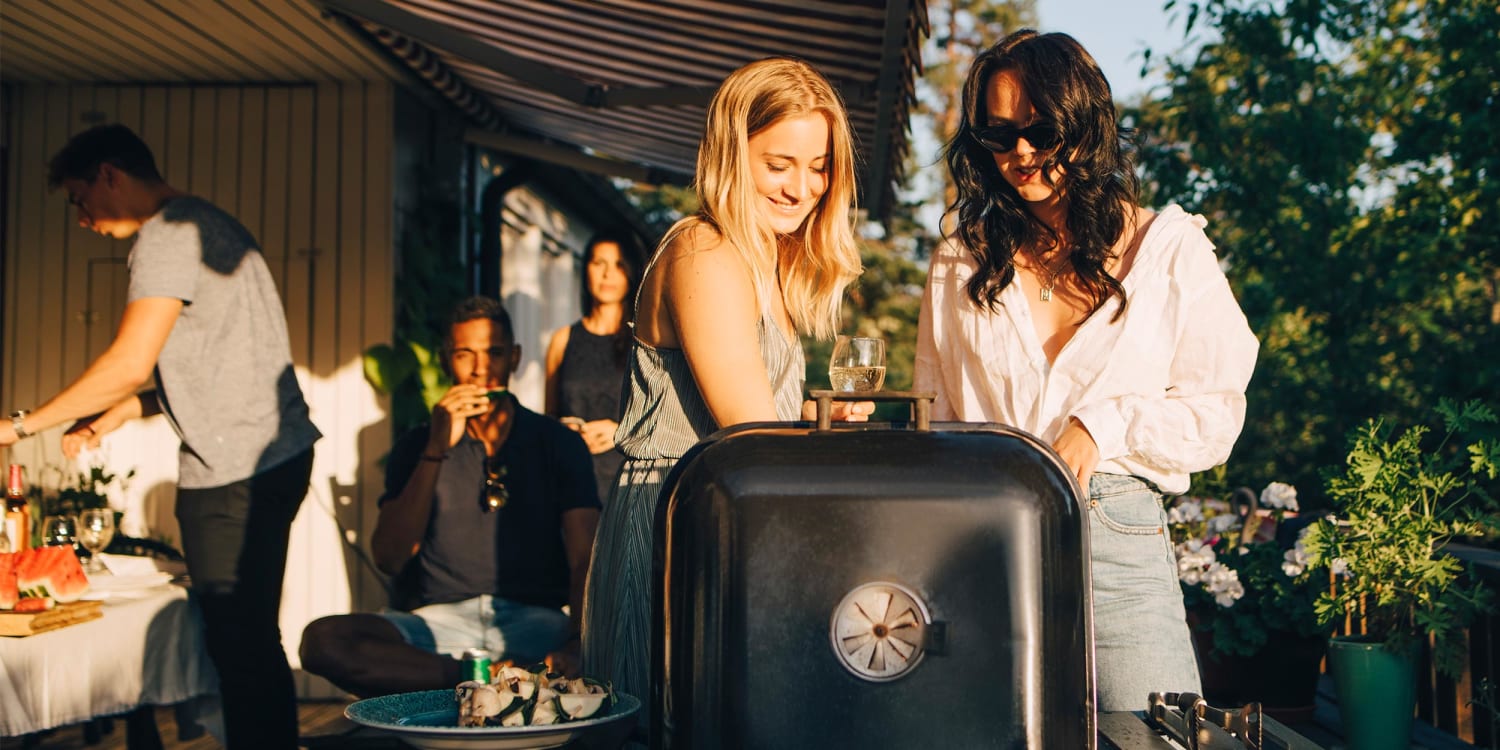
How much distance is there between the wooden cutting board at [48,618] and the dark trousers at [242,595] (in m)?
0.31

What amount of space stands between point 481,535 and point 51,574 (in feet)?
4.05

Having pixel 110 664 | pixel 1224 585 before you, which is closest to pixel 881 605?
pixel 110 664

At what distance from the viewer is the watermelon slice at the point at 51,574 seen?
284 centimetres

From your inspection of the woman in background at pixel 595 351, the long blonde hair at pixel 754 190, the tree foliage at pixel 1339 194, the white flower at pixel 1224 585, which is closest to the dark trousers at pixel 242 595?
the woman in background at pixel 595 351

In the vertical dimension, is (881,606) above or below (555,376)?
below

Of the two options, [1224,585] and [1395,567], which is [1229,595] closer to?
[1224,585]

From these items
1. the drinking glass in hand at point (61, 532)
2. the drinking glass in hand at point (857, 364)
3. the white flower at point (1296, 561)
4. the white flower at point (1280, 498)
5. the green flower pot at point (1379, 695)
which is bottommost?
the green flower pot at point (1379, 695)

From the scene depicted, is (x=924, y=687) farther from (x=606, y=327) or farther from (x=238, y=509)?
(x=606, y=327)

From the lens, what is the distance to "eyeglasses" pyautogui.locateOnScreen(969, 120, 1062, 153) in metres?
1.86

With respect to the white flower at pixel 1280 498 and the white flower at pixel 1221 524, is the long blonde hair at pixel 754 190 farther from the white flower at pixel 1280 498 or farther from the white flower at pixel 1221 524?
the white flower at pixel 1280 498

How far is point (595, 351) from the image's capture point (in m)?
5.02

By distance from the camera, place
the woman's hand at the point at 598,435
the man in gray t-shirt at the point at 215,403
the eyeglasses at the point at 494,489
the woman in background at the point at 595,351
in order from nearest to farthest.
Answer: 1. the man in gray t-shirt at the point at 215,403
2. the eyeglasses at the point at 494,489
3. the woman's hand at the point at 598,435
4. the woman in background at the point at 595,351

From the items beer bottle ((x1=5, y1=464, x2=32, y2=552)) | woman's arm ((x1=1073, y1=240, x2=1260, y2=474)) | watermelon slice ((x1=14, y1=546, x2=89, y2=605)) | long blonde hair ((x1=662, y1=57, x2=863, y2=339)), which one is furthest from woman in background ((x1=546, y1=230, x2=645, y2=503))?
woman's arm ((x1=1073, y1=240, x2=1260, y2=474))

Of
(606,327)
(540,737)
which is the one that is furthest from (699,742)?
(606,327)
